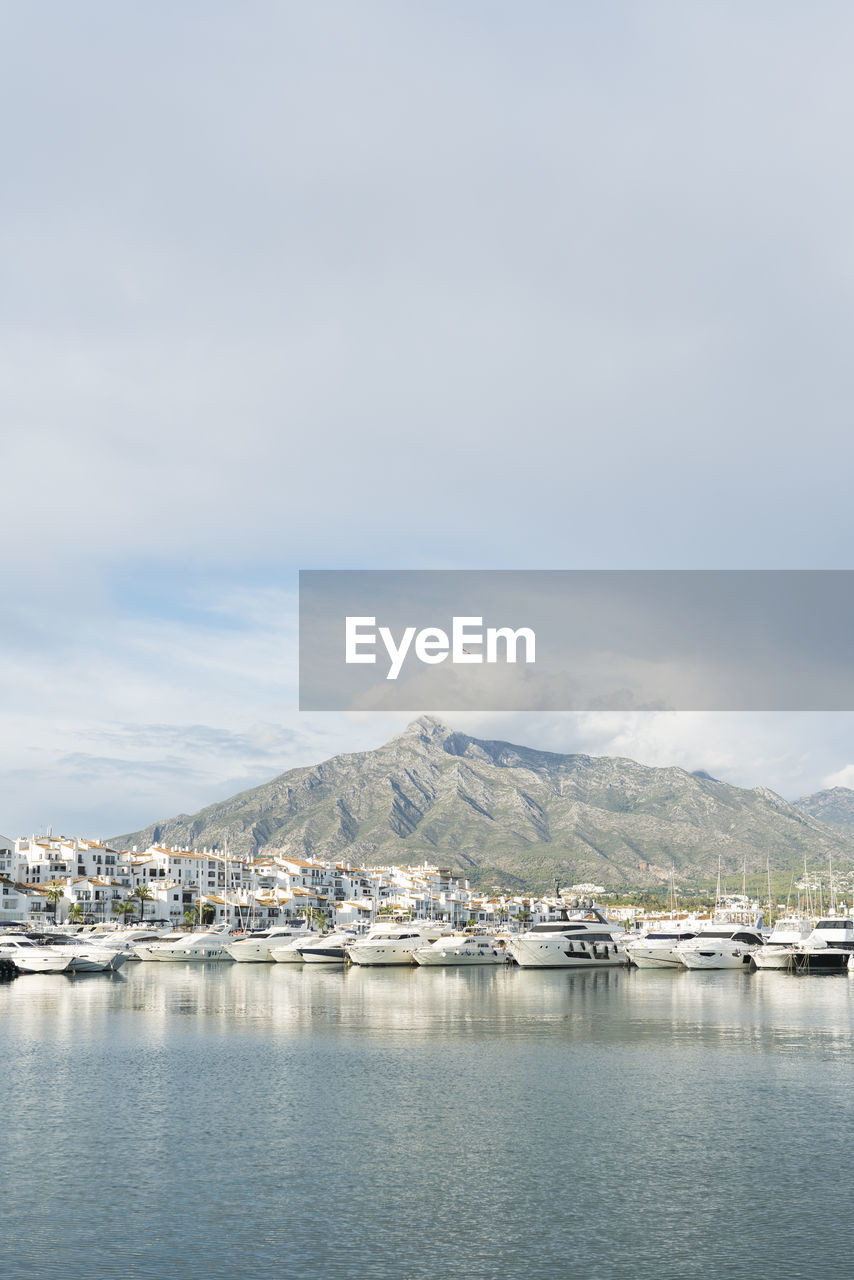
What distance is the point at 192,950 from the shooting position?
134 m

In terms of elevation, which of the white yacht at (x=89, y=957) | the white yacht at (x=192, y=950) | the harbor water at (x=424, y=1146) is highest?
the harbor water at (x=424, y=1146)

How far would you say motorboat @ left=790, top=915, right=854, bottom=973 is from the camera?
118 m

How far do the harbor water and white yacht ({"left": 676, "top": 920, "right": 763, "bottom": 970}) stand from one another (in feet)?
158

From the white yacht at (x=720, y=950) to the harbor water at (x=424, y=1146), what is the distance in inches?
1895

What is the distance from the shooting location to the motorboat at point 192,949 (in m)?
134

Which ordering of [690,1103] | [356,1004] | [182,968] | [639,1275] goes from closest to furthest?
1. [639,1275]
2. [690,1103]
3. [356,1004]
4. [182,968]

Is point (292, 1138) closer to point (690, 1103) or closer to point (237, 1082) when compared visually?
point (237, 1082)

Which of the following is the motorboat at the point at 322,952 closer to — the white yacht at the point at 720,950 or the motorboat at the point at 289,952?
the motorboat at the point at 289,952

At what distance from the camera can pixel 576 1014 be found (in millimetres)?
72688

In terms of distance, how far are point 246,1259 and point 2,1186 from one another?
9.36 metres

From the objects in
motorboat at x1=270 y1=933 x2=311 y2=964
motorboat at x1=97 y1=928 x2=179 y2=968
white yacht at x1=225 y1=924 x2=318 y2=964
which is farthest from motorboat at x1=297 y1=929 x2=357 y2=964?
motorboat at x1=97 y1=928 x2=179 y2=968

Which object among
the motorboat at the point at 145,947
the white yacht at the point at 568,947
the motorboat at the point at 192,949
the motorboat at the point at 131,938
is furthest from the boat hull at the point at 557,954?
the motorboat at the point at 131,938

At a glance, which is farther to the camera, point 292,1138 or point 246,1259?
point 292,1138

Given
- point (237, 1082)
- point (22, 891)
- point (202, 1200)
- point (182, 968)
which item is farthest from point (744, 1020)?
point (22, 891)
